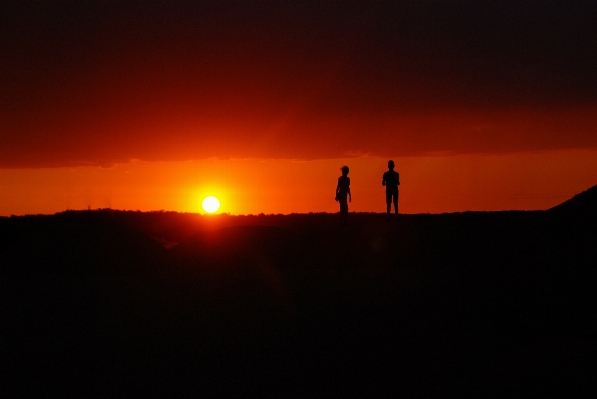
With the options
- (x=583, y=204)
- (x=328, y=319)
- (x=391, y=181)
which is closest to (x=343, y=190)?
(x=391, y=181)

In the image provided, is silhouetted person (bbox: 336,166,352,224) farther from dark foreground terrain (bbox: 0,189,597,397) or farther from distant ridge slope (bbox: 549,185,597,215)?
distant ridge slope (bbox: 549,185,597,215)

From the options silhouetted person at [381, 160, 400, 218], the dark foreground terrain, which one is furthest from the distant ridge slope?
silhouetted person at [381, 160, 400, 218]

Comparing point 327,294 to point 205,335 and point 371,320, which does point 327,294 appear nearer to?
point 371,320

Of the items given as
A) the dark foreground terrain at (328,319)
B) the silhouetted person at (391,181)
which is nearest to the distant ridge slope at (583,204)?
the dark foreground terrain at (328,319)

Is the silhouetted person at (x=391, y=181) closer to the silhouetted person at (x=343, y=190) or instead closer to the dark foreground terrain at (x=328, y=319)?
the silhouetted person at (x=343, y=190)

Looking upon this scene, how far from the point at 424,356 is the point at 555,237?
7026mm

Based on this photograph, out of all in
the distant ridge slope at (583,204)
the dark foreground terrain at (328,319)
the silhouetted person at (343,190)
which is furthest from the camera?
the silhouetted person at (343,190)

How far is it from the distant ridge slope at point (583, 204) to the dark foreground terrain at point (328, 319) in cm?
7

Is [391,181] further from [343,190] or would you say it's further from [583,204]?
[583,204]

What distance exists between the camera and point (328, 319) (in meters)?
10.7

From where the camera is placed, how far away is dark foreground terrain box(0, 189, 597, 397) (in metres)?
7.56

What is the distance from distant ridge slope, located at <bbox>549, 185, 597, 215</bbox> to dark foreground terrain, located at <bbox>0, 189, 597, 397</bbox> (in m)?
0.07

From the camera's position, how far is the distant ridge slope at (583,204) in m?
14.8

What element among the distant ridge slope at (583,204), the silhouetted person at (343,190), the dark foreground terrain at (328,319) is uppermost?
the silhouetted person at (343,190)
